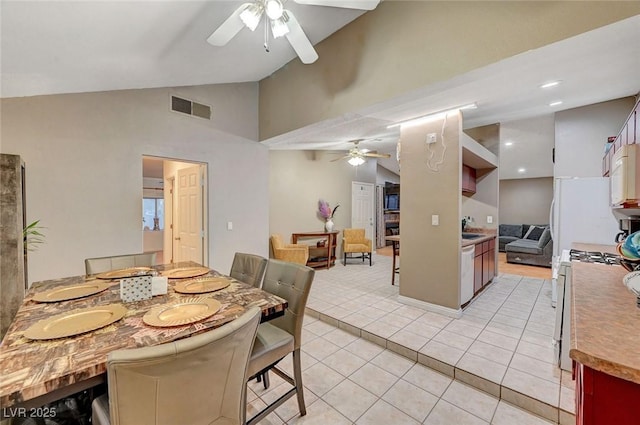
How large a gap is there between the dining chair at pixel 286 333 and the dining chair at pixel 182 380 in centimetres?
45

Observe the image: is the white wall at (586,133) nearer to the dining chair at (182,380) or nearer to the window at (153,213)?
the dining chair at (182,380)

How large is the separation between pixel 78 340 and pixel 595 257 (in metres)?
3.76

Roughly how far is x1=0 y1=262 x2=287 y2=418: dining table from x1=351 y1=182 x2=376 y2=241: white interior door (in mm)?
5509

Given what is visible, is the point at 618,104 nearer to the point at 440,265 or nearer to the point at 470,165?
the point at 470,165

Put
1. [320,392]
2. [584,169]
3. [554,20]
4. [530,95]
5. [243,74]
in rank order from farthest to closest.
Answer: [584,169] → [243,74] → [530,95] → [320,392] → [554,20]

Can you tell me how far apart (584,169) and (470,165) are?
4.93ft

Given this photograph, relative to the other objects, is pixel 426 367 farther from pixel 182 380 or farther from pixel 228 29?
pixel 228 29

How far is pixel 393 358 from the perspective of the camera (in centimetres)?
240

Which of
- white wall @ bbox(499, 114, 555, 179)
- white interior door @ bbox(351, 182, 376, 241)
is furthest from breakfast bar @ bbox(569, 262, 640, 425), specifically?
white interior door @ bbox(351, 182, 376, 241)

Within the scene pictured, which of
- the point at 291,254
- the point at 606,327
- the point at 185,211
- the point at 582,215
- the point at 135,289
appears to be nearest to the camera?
the point at 606,327

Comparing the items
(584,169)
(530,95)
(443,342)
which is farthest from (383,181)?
(443,342)

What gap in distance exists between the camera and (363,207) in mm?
7301

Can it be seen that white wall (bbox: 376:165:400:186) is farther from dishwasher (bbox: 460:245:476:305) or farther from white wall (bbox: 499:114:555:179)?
dishwasher (bbox: 460:245:476:305)

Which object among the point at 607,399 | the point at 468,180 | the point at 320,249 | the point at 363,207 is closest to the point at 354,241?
the point at 320,249
